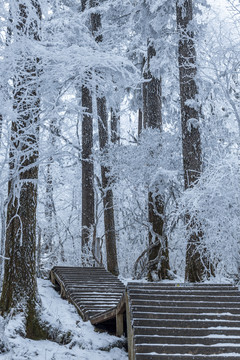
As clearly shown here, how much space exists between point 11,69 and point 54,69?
64cm

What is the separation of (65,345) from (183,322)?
2.28 meters

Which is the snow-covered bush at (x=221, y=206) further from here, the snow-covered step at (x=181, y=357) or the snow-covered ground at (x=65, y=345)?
the snow-covered step at (x=181, y=357)

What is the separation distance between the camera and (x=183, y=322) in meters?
5.71

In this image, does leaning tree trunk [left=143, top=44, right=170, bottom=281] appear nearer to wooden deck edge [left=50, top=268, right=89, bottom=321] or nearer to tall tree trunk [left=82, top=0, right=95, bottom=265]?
wooden deck edge [left=50, top=268, right=89, bottom=321]

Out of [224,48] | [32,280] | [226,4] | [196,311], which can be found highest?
[226,4]

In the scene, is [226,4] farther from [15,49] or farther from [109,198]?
[109,198]

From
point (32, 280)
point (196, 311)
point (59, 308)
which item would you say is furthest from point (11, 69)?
point (59, 308)

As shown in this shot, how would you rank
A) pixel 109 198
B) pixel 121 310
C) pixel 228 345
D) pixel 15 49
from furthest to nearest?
1. pixel 109 198
2. pixel 121 310
3. pixel 15 49
4. pixel 228 345

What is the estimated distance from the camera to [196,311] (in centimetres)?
611

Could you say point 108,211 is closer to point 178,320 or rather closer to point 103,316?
point 103,316

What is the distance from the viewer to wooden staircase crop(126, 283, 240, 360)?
5.08 metres

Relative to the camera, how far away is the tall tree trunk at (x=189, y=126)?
9.84 meters

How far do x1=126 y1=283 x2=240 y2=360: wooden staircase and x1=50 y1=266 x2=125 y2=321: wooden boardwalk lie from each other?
1.14 meters

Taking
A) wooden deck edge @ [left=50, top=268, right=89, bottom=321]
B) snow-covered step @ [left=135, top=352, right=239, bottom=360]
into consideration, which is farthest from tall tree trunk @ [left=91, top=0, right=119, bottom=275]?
snow-covered step @ [left=135, top=352, right=239, bottom=360]
